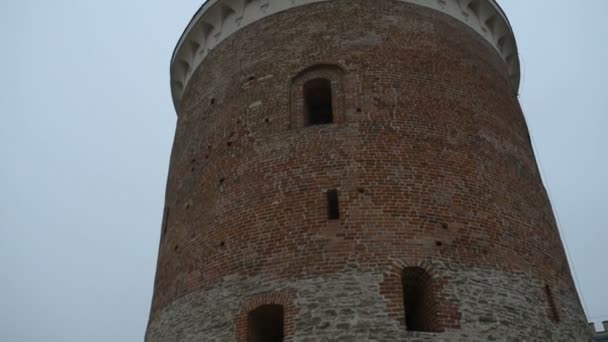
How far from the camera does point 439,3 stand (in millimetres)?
13773

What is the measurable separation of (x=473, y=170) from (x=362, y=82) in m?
2.74

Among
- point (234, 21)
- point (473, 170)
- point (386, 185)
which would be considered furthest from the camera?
point (234, 21)

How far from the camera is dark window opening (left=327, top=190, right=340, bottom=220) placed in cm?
1025

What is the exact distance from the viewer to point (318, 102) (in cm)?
1271

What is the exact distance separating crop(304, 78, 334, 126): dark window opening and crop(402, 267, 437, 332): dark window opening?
12.6ft

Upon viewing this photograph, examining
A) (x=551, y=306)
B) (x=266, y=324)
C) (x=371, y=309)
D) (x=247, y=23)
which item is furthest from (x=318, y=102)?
(x=551, y=306)

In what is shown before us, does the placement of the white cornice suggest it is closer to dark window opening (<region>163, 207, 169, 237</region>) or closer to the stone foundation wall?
dark window opening (<region>163, 207, 169, 237</region>)

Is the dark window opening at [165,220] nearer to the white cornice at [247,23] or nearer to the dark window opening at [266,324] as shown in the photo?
the white cornice at [247,23]

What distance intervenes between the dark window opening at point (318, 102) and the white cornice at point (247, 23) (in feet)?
7.33

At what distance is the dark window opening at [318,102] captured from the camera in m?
12.3

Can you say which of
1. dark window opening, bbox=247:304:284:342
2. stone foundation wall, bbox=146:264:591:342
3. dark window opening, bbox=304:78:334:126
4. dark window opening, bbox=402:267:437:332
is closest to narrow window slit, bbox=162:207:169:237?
stone foundation wall, bbox=146:264:591:342

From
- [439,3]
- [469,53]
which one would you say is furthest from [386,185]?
[439,3]

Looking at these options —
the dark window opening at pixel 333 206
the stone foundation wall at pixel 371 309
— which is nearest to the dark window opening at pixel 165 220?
the stone foundation wall at pixel 371 309

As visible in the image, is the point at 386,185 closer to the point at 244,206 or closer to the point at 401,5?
the point at 244,206
